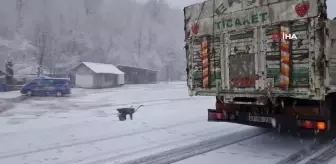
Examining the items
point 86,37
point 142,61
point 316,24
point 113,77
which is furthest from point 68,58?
point 316,24

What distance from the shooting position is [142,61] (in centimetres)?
9075

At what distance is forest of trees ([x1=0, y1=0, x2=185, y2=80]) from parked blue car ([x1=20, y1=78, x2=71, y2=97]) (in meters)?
39.7

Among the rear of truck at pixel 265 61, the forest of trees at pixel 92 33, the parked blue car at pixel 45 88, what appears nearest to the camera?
the rear of truck at pixel 265 61

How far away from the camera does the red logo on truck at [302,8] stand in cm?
606

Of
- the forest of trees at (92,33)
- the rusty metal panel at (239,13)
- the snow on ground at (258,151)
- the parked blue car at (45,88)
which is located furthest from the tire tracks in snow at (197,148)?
the forest of trees at (92,33)

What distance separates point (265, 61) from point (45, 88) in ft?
97.2

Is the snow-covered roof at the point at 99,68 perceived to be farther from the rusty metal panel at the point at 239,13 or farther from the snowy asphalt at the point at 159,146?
the rusty metal panel at the point at 239,13

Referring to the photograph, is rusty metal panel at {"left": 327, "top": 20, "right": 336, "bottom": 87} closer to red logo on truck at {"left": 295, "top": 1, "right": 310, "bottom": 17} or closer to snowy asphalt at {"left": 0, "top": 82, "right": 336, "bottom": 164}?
red logo on truck at {"left": 295, "top": 1, "right": 310, "bottom": 17}

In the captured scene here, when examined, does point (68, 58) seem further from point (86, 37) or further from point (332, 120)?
point (332, 120)

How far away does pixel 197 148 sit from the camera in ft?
24.3

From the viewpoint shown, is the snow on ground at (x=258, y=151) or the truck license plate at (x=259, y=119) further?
the truck license plate at (x=259, y=119)

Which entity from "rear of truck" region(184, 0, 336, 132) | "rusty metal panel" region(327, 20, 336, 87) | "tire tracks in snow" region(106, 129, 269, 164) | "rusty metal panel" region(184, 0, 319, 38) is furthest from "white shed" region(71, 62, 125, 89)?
"rusty metal panel" region(327, 20, 336, 87)

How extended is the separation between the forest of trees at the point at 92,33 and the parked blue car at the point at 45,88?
130ft

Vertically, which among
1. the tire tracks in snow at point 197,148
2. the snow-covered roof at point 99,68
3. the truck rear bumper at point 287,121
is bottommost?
the tire tracks in snow at point 197,148
